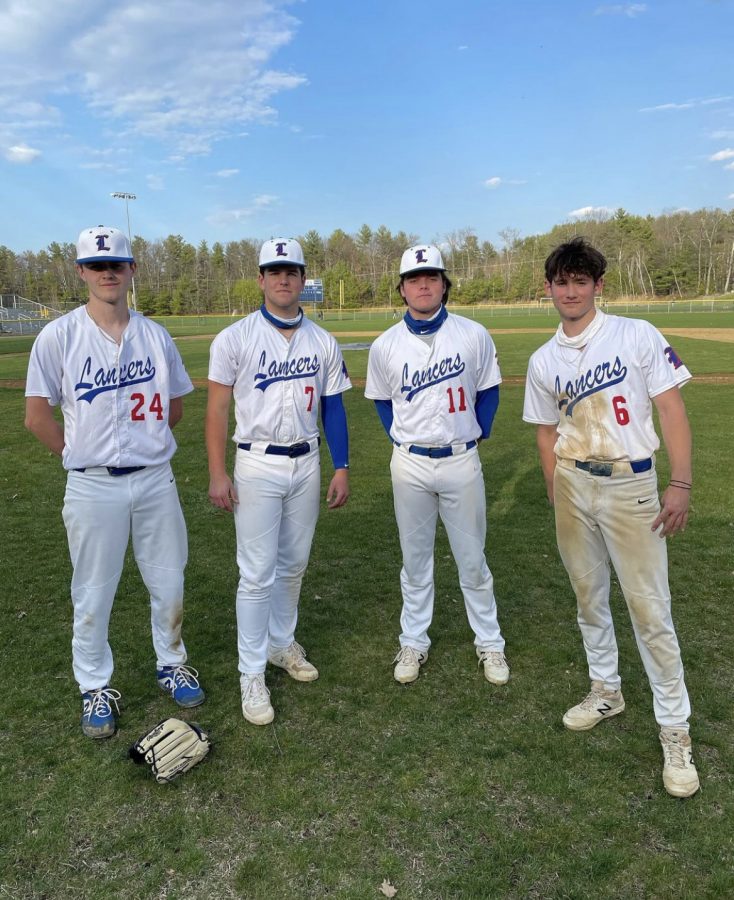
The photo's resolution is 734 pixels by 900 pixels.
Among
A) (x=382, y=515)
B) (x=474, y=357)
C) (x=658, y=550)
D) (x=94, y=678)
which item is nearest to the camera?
(x=658, y=550)

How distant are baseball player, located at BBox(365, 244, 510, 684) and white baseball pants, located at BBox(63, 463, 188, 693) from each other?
4.60 ft

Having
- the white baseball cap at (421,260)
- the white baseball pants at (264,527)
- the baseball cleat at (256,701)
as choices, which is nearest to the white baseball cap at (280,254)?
the white baseball cap at (421,260)

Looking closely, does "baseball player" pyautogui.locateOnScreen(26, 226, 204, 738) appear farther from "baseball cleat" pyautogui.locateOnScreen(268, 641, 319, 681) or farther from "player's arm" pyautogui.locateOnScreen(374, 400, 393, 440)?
"player's arm" pyautogui.locateOnScreen(374, 400, 393, 440)

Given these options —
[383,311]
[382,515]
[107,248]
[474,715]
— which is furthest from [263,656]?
[383,311]

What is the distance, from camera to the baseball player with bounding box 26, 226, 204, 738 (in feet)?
11.0

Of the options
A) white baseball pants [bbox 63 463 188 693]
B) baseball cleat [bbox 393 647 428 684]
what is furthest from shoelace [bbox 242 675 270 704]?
baseball cleat [bbox 393 647 428 684]

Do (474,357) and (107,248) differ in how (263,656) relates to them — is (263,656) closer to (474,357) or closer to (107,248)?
(474,357)

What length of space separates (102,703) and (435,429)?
246 cm

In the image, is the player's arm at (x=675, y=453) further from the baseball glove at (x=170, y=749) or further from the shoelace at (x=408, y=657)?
the baseball glove at (x=170, y=749)

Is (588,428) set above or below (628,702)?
above

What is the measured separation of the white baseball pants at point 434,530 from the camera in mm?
3859

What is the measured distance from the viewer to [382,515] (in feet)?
23.9

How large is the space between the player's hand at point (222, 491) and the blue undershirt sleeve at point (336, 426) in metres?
0.65

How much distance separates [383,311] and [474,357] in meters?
82.1
